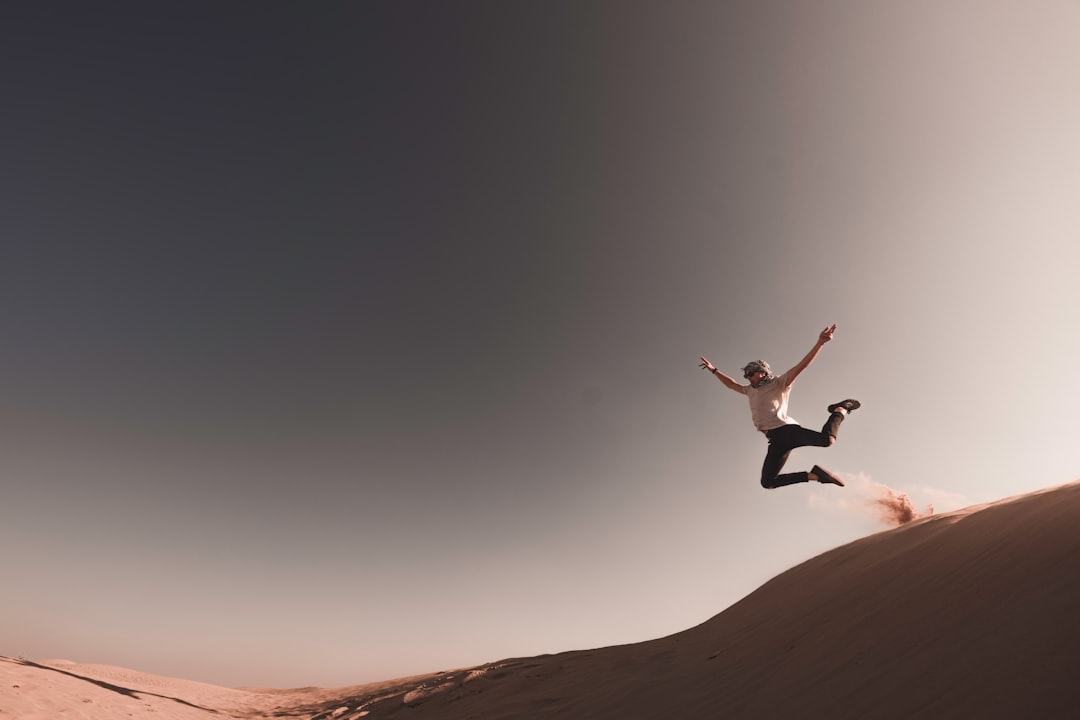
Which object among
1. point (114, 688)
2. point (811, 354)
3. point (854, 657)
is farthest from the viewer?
point (114, 688)

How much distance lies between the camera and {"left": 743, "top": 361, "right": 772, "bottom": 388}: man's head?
6.48 metres

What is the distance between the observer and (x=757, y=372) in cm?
649

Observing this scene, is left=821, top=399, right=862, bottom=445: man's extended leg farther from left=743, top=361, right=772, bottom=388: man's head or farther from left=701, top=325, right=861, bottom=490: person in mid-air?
left=743, top=361, right=772, bottom=388: man's head

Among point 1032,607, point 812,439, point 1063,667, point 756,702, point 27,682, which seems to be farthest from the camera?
point 27,682

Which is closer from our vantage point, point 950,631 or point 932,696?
point 932,696

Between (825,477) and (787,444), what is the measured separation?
0.61 meters

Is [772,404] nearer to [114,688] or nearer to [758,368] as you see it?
[758,368]

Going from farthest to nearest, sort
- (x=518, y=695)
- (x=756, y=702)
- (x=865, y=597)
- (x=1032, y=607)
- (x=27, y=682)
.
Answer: (x=27, y=682), (x=518, y=695), (x=865, y=597), (x=756, y=702), (x=1032, y=607)

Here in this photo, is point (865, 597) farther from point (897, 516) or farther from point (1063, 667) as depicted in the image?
point (897, 516)

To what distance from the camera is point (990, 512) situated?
18.9 feet

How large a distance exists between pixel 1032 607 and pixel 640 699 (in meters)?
3.60

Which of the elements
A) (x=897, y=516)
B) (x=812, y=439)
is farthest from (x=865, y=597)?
(x=897, y=516)

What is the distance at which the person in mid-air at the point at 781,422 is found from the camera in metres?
6.22

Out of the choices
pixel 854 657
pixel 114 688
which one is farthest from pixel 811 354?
pixel 114 688
